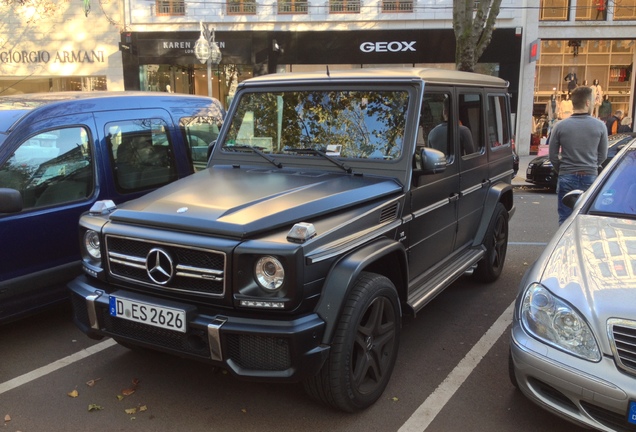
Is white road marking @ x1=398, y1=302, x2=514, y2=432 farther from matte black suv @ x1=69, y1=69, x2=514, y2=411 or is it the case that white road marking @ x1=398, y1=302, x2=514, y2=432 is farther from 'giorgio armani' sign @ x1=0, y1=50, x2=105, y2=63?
'giorgio armani' sign @ x1=0, y1=50, x2=105, y2=63

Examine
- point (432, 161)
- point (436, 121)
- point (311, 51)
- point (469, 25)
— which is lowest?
point (432, 161)

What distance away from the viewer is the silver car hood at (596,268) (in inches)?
107

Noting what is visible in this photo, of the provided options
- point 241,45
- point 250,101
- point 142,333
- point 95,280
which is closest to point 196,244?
point 142,333

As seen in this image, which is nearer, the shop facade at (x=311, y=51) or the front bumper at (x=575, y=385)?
the front bumper at (x=575, y=385)

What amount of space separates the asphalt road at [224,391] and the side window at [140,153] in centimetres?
136

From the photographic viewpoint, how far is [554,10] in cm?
2027

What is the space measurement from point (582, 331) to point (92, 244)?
285cm

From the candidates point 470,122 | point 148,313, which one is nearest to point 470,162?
point 470,122

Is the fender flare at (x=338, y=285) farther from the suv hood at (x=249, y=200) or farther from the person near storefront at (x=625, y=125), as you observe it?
the person near storefront at (x=625, y=125)

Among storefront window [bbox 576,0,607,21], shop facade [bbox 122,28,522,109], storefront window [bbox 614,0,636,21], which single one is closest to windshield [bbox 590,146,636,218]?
shop facade [bbox 122,28,522,109]

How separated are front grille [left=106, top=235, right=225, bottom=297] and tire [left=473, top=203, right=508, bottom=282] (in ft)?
10.7

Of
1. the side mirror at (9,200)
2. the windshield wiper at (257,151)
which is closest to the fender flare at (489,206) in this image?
the windshield wiper at (257,151)

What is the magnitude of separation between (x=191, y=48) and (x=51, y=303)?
1659 centimetres

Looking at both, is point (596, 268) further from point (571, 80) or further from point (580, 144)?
point (571, 80)
